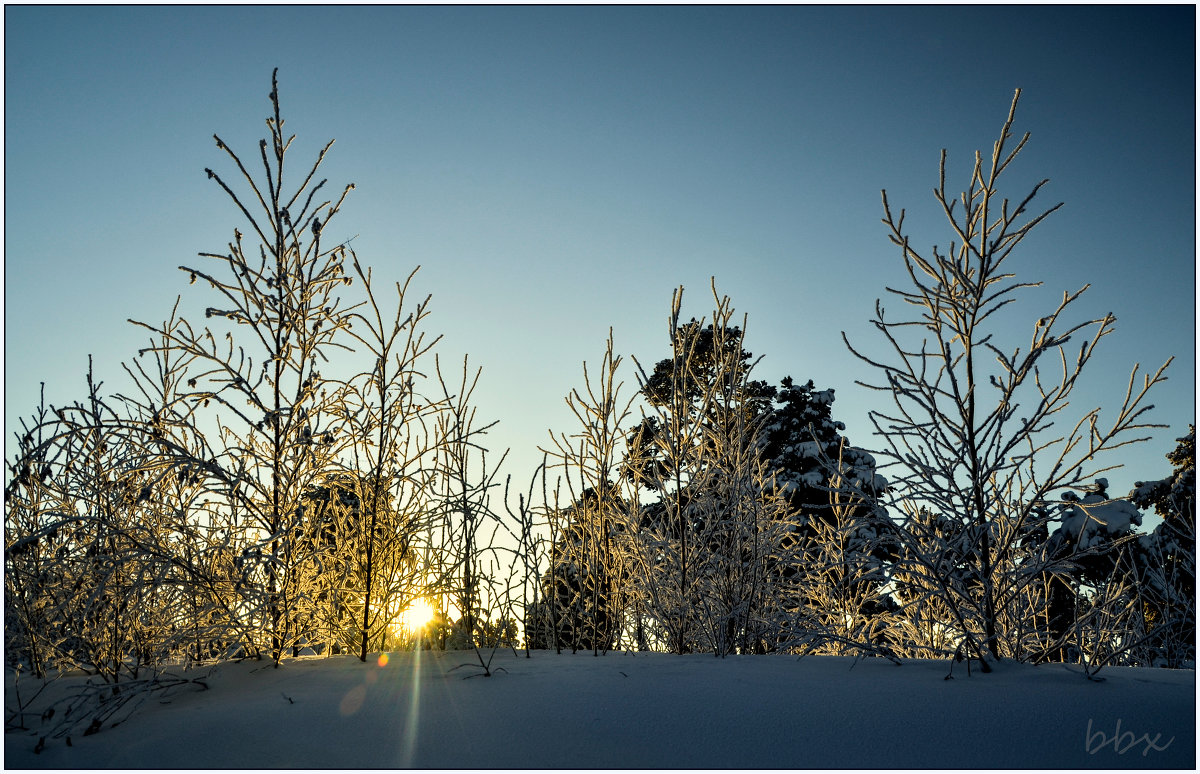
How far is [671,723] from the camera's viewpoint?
8.51 feet

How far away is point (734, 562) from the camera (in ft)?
15.1

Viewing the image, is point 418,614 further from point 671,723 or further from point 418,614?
point 671,723

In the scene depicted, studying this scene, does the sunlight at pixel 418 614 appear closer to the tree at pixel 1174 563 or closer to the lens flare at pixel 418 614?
the lens flare at pixel 418 614

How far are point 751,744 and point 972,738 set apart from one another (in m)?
0.75

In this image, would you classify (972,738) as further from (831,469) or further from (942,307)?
(942,307)

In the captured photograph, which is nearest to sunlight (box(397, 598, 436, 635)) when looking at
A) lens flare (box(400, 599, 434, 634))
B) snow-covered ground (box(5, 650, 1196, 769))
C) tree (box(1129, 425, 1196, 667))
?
lens flare (box(400, 599, 434, 634))

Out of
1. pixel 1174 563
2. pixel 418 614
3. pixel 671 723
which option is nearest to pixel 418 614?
pixel 418 614

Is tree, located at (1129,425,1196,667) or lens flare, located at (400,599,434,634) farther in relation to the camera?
tree, located at (1129,425,1196,667)

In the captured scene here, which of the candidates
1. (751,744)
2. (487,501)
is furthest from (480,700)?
(487,501)

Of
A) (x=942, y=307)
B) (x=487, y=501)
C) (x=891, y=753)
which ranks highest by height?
(x=942, y=307)

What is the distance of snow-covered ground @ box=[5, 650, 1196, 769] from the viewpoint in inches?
93.9

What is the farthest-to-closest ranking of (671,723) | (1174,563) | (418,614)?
(1174,563) < (418,614) < (671,723)

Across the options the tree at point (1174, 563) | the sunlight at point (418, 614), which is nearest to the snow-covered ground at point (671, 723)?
the sunlight at point (418, 614)

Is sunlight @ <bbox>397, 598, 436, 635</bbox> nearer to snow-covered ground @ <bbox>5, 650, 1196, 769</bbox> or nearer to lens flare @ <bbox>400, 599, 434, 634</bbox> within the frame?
lens flare @ <bbox>400, 599, 434, 634</bbox>
